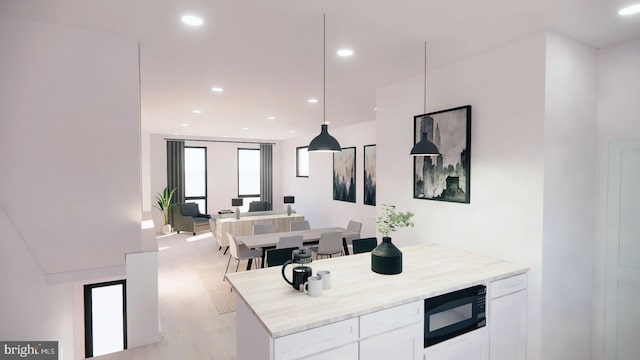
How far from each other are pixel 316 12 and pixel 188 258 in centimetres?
610

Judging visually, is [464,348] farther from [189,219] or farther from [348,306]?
[189,219]

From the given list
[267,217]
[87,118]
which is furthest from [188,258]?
[87,118]

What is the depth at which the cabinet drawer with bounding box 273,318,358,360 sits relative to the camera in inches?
65.8

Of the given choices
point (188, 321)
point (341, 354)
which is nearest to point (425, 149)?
point (341, 354)

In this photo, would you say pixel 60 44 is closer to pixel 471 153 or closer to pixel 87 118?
pixel 87 118

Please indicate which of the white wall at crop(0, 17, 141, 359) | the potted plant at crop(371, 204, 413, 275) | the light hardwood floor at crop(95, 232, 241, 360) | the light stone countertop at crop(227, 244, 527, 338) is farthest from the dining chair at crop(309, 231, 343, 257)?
the white wall at crop(0, 17, 141, 359)

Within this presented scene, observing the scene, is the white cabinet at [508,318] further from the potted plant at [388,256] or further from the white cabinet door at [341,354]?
the white cabinet door at [341,354]

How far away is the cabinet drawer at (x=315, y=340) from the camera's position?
5.49 feet

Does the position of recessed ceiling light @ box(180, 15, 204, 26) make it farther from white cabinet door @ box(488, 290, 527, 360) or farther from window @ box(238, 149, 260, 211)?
window @ box(238, 149, 260, 211)

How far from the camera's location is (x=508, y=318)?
8.32 ft

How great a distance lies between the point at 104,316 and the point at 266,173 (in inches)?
297

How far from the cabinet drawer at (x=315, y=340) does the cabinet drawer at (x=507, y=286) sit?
125 cm

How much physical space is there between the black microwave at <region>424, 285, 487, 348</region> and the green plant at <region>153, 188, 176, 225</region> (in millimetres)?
8910

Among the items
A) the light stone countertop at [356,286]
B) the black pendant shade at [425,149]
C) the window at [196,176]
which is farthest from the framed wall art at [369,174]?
the window at [196,176]
